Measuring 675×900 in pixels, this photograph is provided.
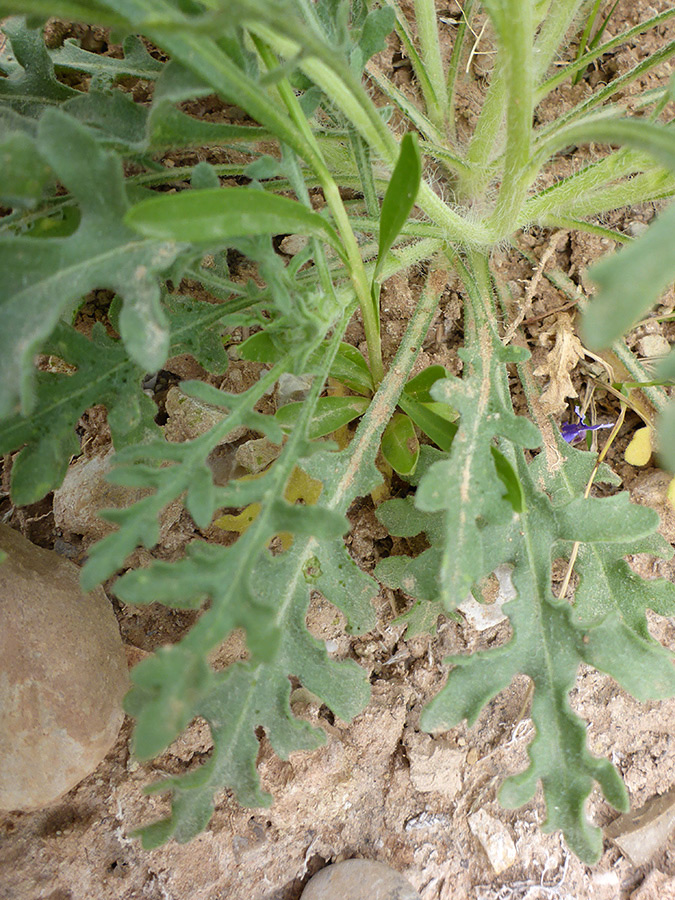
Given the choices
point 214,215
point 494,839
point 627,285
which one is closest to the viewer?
point 627,285

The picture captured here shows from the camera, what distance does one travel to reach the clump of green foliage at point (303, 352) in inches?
30.9

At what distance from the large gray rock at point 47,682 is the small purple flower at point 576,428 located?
3.49 feet

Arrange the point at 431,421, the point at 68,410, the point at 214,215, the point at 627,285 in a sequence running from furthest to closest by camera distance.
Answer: the point at 431,421, the point at 68,410, the point at 214,215, the point at 627,285

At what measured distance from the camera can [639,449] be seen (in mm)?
1489

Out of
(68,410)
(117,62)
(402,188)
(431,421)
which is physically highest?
(402,188)

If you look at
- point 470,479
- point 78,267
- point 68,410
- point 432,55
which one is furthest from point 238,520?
point 432,55

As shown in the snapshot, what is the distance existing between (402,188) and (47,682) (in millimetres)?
1037

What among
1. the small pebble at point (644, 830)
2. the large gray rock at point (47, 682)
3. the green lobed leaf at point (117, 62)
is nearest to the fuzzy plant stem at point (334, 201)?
the green lobed leaf at point (117, 62)

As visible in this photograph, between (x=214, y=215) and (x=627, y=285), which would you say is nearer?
(x=627, y=285)

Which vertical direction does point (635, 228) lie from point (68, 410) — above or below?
above

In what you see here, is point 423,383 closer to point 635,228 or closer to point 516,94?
point 516,94

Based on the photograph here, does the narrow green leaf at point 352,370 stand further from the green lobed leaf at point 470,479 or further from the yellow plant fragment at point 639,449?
the yellow plant fragment at point 639,449

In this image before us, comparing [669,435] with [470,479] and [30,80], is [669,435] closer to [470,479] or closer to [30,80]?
[470,479]

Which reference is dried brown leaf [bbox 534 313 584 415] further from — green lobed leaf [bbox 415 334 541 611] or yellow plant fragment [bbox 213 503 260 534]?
yellow plant fragment [bbox 213 503 260 534]
